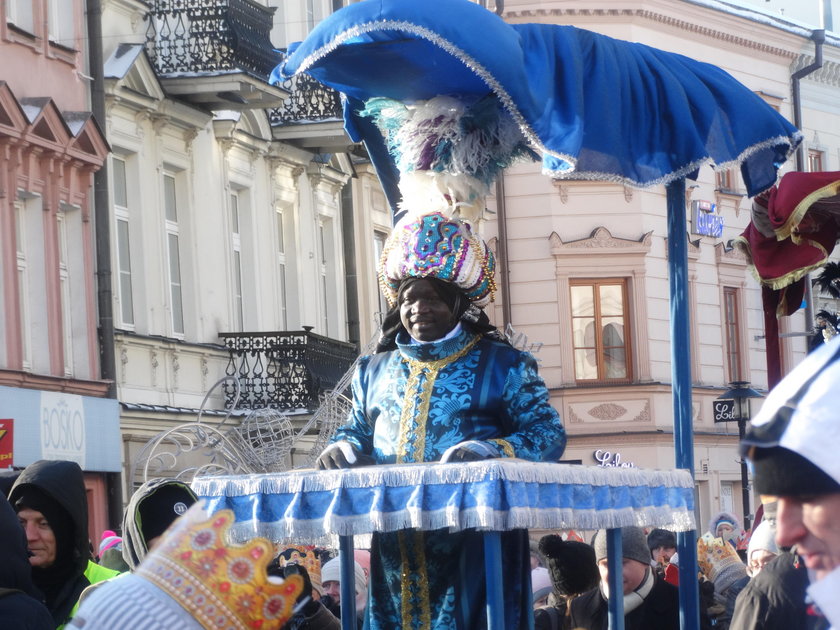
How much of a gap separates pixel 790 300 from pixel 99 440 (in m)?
12.9

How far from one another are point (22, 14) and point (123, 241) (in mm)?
2829

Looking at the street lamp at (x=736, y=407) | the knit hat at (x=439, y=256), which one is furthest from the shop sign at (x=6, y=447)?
the street lamp at (x=736, y=407)

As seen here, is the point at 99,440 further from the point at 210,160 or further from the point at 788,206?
the point at 788,206

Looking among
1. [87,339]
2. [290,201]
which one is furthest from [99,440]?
Answer: [290,201]

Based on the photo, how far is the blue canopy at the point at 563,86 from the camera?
6137 millimetres

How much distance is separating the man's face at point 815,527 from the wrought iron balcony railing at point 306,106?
22.2 m

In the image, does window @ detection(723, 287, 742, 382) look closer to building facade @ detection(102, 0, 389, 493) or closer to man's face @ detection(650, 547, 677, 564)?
building facade @ detection(102, 0, 389, 493)

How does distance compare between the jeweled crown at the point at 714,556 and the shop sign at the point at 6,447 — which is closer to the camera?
the shop sign at the point at 6,447

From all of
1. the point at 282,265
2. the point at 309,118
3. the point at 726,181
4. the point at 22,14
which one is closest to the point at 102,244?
the point at 22,14

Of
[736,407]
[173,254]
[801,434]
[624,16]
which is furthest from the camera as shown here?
[624,16]

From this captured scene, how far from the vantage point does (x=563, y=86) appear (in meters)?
6.62

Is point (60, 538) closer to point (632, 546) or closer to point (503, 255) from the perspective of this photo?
point (632, 546)

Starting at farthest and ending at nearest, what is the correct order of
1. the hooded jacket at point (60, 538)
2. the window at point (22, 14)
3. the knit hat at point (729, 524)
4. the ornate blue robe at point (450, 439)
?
the window at point (22, 14) < the knit hat at point (729, 524) < the ornate blue robe at point (450, 439) < the hooded jacket at point (60, 538)

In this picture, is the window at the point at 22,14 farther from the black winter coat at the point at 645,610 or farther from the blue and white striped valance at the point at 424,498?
the blue and white striped valance at the point at 424,498
